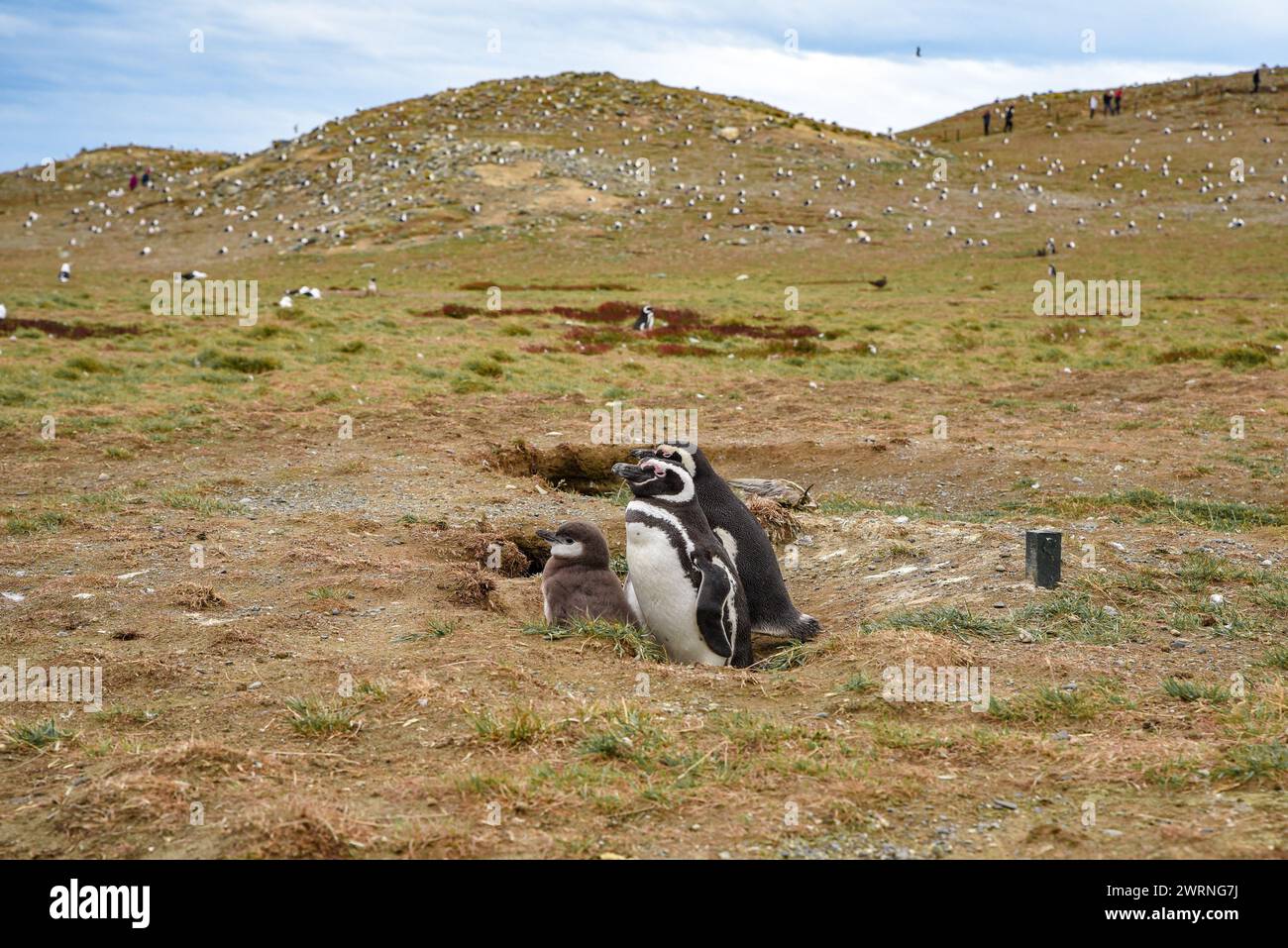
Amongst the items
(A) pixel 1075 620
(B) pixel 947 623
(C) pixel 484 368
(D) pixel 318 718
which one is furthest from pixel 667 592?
(C) pixel 484 368

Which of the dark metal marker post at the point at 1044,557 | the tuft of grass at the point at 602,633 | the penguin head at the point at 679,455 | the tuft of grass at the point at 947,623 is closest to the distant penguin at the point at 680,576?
the penguin head at the point at 679,455

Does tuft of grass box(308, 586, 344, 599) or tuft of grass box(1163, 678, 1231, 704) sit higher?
tuft of grass box(308, 586, 344, 599)

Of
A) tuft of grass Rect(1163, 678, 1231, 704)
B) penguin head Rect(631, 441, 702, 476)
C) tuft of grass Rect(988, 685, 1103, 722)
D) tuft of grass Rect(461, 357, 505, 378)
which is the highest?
tuft of grass Rect(461, 357, 505, 378)

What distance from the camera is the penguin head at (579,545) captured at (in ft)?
25.7

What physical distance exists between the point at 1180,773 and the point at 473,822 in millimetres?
2847

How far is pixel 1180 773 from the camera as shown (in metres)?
4.47

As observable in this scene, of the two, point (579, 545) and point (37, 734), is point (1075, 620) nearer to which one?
point (579, 545)

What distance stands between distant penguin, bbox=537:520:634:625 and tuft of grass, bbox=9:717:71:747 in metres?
3.06

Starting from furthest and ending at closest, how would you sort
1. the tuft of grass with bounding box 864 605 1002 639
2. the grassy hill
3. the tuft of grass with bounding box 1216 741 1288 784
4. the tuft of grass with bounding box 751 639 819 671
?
1. the tuft of grass with bounding box 864 605 1002 639
2. the tuft of grass with bounding box 751 639 819 671
3. the tuft of grass with bounding box 1216 741 1288 784
4. the grassy hill

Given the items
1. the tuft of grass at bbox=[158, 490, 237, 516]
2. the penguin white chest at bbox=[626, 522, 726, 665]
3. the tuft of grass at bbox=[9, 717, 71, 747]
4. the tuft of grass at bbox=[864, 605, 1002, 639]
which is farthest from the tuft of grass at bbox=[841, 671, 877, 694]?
the tuft of grass at bbox=[158, 490, 237, 516]

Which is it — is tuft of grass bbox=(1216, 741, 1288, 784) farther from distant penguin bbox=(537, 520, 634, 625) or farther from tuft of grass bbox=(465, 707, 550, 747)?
distant penguin bbox=(537, 520, 634, 625)

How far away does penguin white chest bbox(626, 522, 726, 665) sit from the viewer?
723 cm

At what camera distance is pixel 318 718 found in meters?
5.10

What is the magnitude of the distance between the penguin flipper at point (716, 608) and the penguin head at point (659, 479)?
1.83 feet
